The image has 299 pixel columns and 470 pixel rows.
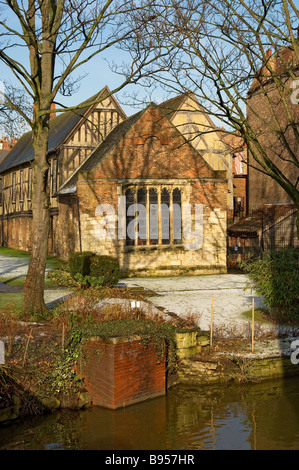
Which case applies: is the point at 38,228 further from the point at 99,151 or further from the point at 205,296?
the point at 99,151

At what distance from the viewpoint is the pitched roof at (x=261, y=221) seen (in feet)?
90.5

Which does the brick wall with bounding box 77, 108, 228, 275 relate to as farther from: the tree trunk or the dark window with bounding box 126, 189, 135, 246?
the tree trunk

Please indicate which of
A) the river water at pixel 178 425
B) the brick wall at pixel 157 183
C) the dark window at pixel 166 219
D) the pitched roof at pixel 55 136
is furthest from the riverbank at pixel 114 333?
the pitched roof at pixel 55 136

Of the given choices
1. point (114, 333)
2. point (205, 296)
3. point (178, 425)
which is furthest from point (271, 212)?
point (178, 425)

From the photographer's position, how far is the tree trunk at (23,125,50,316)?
12688 millimetres

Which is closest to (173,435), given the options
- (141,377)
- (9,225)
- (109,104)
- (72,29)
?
(141,377)

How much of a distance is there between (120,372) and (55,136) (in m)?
24.3

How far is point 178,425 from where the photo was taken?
8781mm

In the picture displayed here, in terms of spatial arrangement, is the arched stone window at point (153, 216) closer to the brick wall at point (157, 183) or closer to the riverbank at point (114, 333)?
the brick wall at point (157, 183)

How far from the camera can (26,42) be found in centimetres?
1249

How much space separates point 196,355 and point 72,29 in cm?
809

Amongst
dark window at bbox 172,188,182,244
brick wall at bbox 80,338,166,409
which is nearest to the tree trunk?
brick wall at bbox 80,338,166,409

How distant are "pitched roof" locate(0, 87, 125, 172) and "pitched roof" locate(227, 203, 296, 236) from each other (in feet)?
33.2

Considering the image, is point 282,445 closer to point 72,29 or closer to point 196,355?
point 196,355
